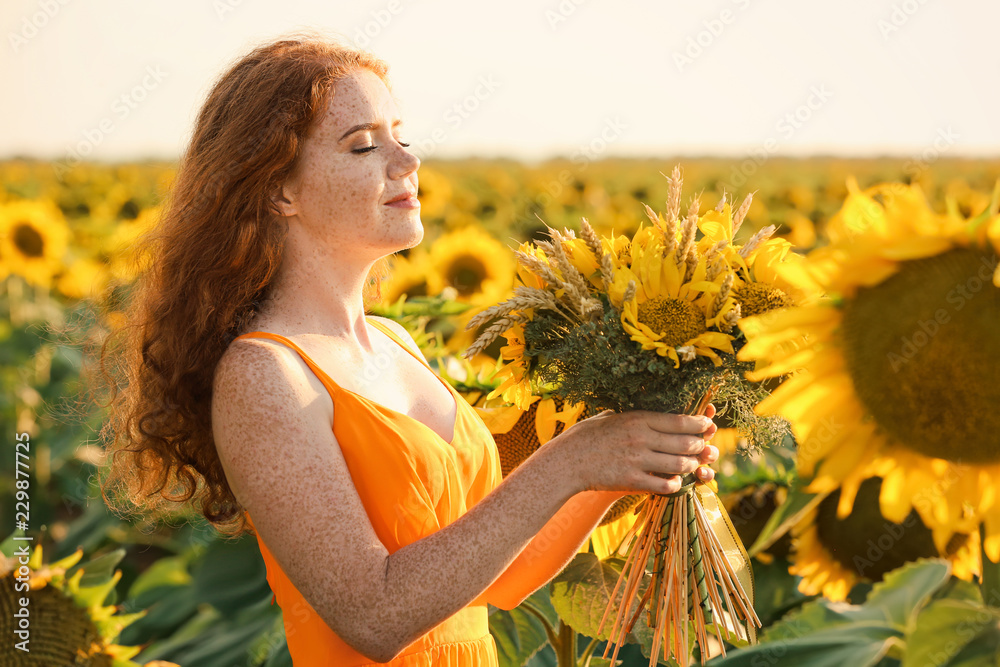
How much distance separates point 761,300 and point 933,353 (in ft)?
1.34

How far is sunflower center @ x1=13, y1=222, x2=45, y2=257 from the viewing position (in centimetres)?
664

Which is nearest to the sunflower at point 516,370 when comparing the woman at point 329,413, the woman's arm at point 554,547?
the woman at point 329,413

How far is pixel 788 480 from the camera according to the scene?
96.9 inches

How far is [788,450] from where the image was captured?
284cm

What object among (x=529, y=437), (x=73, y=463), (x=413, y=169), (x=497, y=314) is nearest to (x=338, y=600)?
(x=497, y=314)

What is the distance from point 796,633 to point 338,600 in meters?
1.06

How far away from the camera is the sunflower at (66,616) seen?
2383 millimetres

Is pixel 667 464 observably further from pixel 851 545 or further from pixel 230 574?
pixel 230 574

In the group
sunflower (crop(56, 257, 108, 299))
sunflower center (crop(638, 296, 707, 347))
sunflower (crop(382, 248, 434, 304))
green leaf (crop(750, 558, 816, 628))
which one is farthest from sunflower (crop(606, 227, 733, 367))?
sunflower (crop(56, 257, 108, 299))

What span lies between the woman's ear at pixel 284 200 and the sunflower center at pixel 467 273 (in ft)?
11.2

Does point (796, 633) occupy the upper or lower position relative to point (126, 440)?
lower

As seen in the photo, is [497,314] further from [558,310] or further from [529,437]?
A: [529,437]

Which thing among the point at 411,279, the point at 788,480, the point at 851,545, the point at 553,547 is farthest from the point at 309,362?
the point at 411,279

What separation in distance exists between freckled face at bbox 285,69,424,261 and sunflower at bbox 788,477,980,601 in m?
1.31
